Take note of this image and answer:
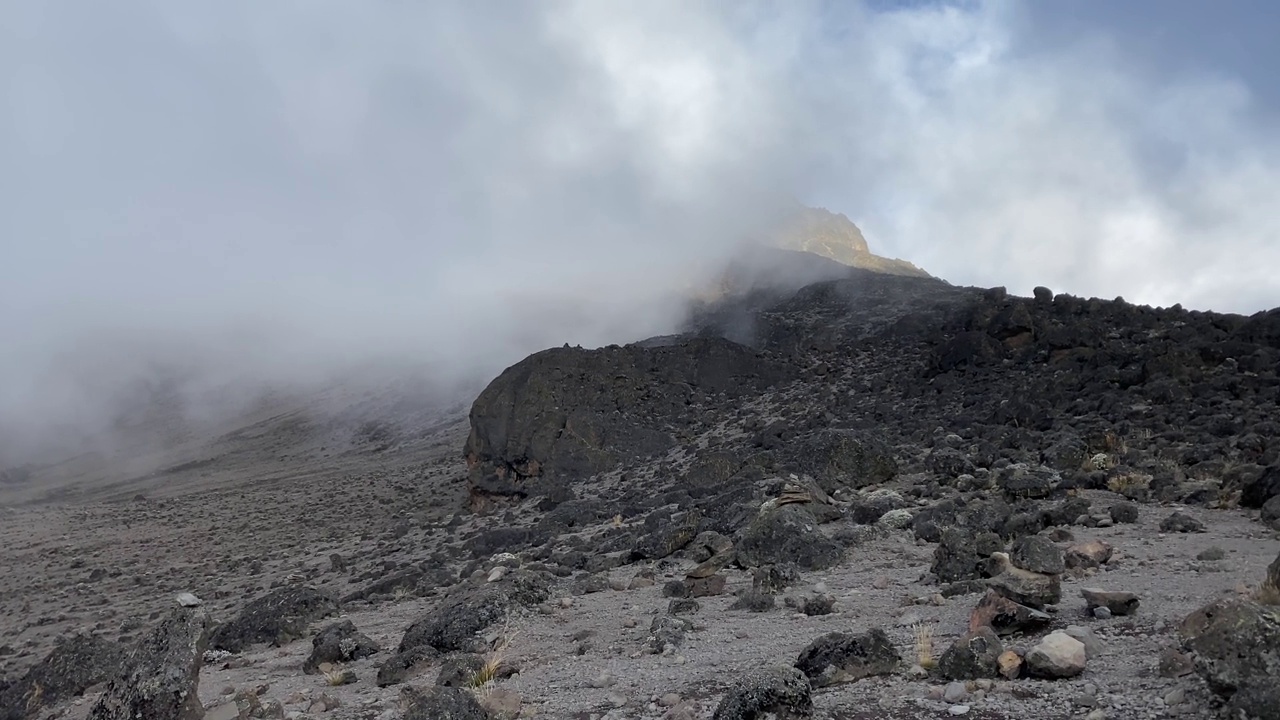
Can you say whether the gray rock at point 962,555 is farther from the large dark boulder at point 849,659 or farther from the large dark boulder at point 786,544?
the large dark boulder at point 849,659

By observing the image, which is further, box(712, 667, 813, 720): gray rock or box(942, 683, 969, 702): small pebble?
box(942, 683, 969, 702): small pebble

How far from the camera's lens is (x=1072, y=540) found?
9.25m

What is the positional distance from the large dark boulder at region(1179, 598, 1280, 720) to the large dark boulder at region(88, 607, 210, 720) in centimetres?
672

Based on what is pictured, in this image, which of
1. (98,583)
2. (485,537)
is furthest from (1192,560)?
(98,583)

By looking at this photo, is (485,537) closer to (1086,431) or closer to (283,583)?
(283,583)

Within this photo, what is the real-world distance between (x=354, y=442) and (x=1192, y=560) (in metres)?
54.9

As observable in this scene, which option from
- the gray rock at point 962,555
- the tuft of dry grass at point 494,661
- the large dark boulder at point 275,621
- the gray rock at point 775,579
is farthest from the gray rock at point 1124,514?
the large dark boulder at point 275,621

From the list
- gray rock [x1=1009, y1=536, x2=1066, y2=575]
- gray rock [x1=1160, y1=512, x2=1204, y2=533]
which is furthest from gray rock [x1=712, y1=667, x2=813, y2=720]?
gray rock [x1=1160, y1=512, x2=1204, y2=533]

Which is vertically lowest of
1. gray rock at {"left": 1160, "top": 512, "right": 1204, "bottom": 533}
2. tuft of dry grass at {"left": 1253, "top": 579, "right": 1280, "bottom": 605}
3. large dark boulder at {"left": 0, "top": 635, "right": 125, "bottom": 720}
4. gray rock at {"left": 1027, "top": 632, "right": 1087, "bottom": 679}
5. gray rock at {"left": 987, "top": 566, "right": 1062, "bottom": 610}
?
large dark boulder at {"left": 0, "top": 635, "right": 125, "bottom": 720}

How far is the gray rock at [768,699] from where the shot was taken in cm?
439

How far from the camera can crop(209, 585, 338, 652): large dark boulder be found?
1120 cm

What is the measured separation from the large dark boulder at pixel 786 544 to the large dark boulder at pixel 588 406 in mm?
17114

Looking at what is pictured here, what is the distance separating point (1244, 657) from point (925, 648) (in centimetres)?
207

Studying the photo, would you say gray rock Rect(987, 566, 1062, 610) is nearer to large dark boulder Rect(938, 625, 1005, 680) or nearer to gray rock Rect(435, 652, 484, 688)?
large dark boulder Rect(938, 625, 1005, 680)
